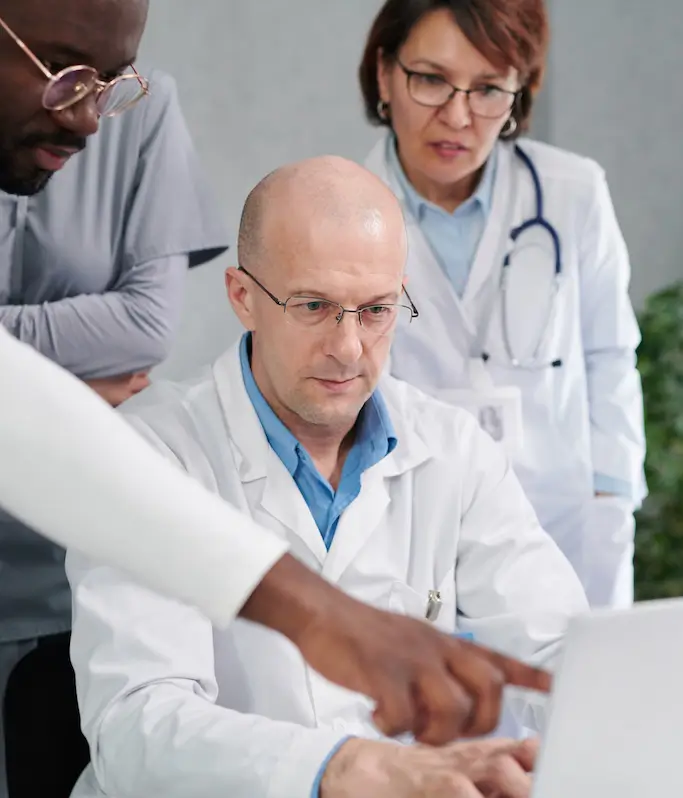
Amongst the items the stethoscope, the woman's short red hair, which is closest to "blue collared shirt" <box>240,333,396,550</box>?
the stethoscope

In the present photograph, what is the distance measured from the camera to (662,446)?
321cm

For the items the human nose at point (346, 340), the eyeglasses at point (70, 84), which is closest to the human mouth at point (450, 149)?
the human nose at point (346, 340)

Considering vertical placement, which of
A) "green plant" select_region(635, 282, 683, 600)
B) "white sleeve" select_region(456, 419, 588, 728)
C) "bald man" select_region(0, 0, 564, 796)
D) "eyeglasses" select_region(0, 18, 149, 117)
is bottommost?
"green plant" select_region(635, 282, 683, 600)

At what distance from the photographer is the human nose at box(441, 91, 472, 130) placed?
207 centimetres

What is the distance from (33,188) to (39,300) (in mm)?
434

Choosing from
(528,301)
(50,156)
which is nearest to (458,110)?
(528,301)

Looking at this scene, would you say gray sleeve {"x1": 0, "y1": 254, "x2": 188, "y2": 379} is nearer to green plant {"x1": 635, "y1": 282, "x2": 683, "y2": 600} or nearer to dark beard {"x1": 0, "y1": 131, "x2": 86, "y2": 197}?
dark beard {"x1": 0, "y1": 131, "x2": 86, "y2": 197}

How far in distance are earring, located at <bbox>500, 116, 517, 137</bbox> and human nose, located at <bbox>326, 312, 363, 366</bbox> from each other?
30.4 inches

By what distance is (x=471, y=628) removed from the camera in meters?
1.65

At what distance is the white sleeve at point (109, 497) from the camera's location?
0.77 metres

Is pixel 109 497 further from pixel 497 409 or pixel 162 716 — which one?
pixel 497 409

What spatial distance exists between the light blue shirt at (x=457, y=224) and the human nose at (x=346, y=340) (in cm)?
67

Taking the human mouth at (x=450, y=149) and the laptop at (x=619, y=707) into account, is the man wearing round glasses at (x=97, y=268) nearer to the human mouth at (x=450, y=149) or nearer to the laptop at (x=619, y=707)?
the human mouth at (x=450, y=149)

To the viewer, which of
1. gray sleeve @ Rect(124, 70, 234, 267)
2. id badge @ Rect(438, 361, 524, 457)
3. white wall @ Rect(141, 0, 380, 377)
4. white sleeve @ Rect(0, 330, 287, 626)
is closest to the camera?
white sleeve @ Rect(0, 330, 287, 626)
